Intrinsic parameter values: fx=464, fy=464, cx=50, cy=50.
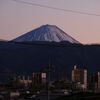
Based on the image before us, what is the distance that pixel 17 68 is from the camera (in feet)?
448

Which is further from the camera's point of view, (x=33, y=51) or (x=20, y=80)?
(x=20, y=80)

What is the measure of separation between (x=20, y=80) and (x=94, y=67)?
25.9 meters

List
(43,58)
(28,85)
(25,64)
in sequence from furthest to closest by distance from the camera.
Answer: (25,64), (28,85), (43,58)

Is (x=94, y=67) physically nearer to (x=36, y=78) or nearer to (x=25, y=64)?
(x=36, y=78)

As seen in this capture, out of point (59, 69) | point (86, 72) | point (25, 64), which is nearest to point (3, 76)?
point (25, 64)

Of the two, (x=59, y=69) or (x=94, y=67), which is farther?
(x=59, y=69)

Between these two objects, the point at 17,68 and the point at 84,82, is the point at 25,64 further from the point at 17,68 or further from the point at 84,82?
the point at 84,82

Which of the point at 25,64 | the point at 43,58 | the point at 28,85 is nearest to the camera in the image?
the point at 43,58

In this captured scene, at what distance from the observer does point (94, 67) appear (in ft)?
394

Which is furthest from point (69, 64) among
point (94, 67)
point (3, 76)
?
point (3, 76)

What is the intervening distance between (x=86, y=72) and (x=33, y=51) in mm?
18173

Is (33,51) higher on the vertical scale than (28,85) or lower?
higher

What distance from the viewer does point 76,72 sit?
129 meters

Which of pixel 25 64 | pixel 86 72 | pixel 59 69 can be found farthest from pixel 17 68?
pixel 86 72
